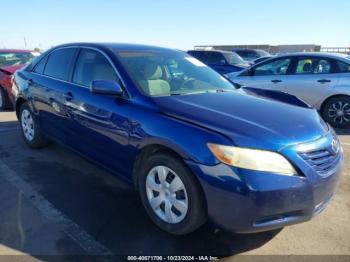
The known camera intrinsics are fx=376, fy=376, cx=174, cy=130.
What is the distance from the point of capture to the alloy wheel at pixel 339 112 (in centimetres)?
731

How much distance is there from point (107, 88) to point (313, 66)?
5.49 metres

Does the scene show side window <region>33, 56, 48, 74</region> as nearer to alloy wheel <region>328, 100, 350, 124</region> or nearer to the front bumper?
the front bumper

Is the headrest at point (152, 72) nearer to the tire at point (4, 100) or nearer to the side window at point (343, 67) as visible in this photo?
the side window at point (343, 67)

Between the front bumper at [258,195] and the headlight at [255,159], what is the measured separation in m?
0.04

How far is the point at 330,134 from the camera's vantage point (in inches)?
130

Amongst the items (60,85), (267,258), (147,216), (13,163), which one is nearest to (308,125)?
(267,258)

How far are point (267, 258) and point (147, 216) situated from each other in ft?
3.82

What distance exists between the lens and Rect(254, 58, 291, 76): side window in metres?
8.02

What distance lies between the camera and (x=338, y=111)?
739 centimetres

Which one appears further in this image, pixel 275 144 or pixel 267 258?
pixel 267 258

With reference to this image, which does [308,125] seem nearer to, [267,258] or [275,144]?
[275,144]

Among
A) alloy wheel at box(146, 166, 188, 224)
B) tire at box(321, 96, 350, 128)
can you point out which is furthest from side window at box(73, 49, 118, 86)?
tire at box(321, 96, 350, 128)

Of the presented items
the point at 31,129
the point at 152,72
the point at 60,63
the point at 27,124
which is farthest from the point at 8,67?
the point at 152,72

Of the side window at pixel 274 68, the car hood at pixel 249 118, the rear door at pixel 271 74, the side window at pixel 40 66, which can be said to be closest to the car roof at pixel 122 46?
the side window at pixel 40 66
